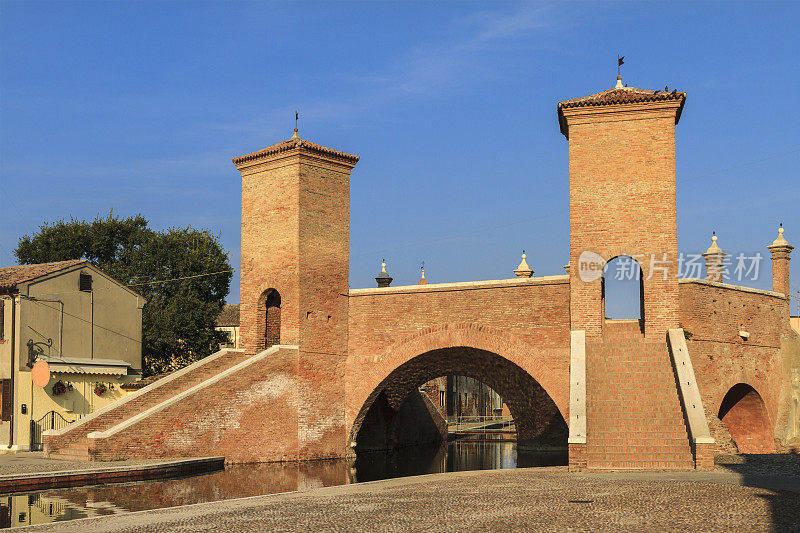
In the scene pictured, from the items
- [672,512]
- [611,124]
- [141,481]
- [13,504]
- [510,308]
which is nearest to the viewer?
[672,512]

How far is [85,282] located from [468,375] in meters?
12.6

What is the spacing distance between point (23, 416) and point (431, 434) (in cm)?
1521

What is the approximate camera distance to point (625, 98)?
19.5 metres

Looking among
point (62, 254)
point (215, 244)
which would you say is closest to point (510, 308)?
point (215, 244)

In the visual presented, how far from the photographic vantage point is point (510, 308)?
21.3 metres

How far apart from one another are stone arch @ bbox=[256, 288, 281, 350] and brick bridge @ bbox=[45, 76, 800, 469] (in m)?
0.06

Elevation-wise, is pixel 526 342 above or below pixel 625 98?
below

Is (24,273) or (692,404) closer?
(692,404)

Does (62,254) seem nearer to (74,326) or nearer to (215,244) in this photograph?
(215,244)

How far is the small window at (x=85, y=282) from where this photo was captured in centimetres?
2580

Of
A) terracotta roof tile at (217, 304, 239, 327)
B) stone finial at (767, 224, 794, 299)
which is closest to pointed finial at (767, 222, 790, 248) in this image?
stone finial at (767, 224, 794, 299)

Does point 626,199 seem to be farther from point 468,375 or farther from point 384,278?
point 384,278

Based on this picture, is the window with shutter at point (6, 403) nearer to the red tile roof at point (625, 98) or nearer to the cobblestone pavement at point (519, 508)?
the cobblestone pavement at point (519, 508)

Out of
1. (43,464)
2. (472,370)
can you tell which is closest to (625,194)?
(472,370)
